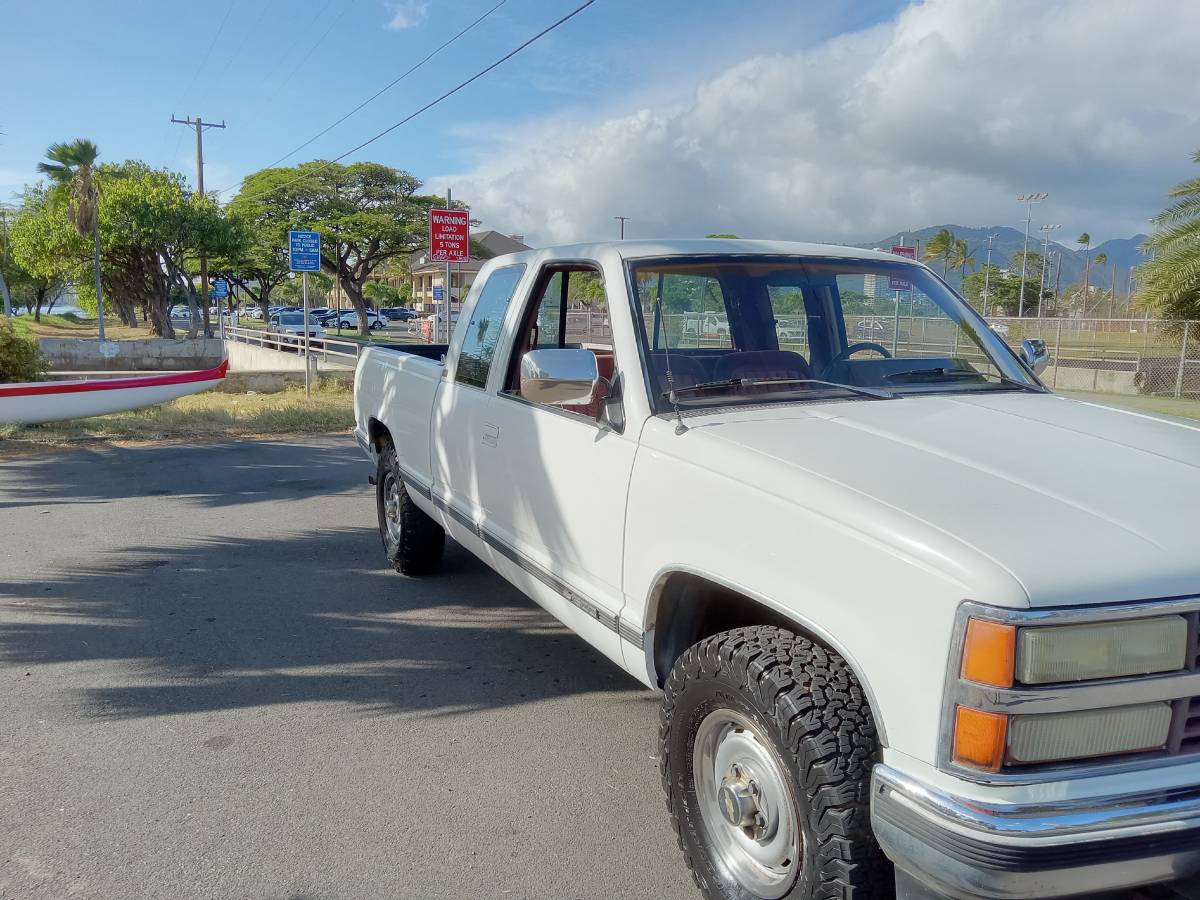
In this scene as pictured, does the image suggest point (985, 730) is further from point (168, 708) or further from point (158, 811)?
point (168, 708)

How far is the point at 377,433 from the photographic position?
632cm

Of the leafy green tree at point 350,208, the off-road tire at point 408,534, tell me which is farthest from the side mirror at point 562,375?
the leafy green tree at point 350,208

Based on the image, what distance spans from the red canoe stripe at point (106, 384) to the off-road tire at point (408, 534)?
20.8ft

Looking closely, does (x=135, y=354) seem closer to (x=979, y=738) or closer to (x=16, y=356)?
(x=16, y=356)

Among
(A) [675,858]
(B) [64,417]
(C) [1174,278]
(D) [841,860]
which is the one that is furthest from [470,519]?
(C) [1174,278]

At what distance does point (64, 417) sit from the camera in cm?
1100

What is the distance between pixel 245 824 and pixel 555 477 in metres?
1.61

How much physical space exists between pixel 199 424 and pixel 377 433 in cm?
Result: 724

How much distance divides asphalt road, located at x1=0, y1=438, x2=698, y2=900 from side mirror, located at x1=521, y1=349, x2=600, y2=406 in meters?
1.47

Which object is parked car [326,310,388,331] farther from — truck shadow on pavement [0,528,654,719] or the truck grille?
the truck grille

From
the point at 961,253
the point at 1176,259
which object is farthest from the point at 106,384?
the point at 961,253

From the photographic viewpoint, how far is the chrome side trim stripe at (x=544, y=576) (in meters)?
3.14

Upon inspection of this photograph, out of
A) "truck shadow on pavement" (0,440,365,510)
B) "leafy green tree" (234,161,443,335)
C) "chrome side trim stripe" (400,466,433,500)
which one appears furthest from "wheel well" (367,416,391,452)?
"leafy green tree" (234,161,443,335)

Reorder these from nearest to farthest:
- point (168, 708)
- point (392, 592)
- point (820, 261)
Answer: point (820, 261), point (168, 708), point (392, 592)
